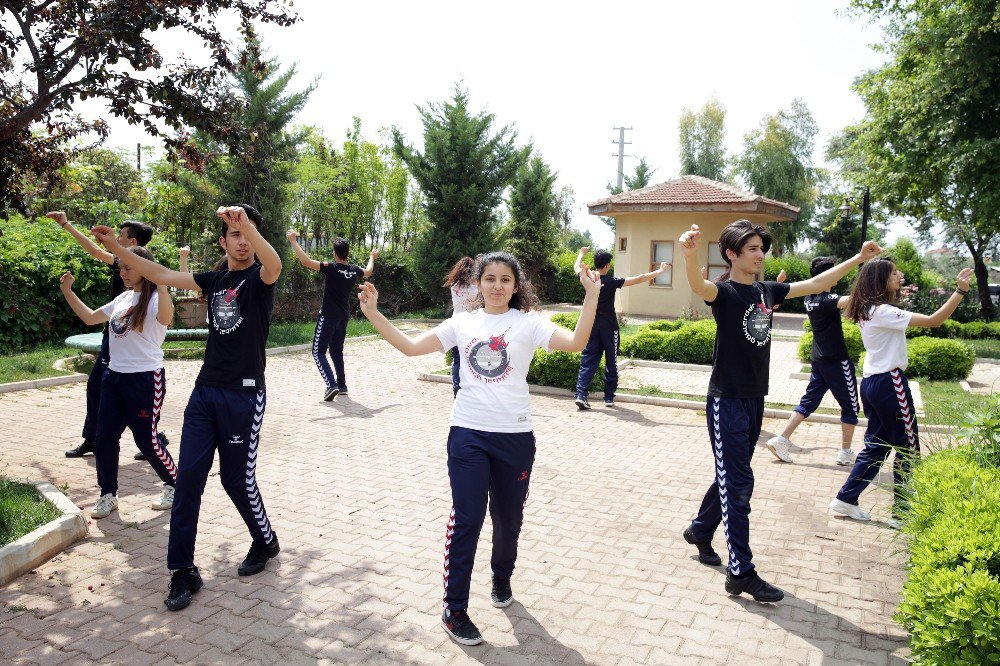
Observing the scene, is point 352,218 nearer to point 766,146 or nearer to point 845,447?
point 845,447

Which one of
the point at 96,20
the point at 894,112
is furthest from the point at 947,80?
the point at 96,20

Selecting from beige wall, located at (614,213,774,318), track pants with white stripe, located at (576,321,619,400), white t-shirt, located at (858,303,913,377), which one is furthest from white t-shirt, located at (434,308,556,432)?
beige wall, located at (614,213,774,318)

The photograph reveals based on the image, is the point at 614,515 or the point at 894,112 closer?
the point at 614,515

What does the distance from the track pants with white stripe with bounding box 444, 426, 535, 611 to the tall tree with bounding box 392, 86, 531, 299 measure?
2015cm

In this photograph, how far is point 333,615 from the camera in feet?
12.7

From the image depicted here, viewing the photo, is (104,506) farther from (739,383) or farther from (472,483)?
(739,383)

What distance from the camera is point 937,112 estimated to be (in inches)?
687

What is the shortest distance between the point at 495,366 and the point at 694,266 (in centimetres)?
126

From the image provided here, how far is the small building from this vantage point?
22.8 meters

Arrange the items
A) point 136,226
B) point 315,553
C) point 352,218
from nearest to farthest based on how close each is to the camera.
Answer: point 315,553, point 136,226, point 352,218

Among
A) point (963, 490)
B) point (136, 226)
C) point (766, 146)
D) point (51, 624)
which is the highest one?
point (766, 146)

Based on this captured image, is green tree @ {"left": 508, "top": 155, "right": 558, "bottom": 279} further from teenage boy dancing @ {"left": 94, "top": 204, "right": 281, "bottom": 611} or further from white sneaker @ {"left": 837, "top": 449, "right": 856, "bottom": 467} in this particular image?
teenage boy dancing @ {"left": 94, "top": 204, "right": 281, "bottom": 611}

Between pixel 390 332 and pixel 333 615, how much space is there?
1.52 metres

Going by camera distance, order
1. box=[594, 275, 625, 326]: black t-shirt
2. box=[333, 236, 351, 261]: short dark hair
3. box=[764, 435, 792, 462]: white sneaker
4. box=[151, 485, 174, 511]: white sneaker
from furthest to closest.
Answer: box=[333, 236, 351, 261]: short dark hair < box=[594, 275, 625, 326]: black t-shirt < box=[764, 435, 792, 462]: white sneaker < box=[151, 485, 174, 511]: white sneaker
